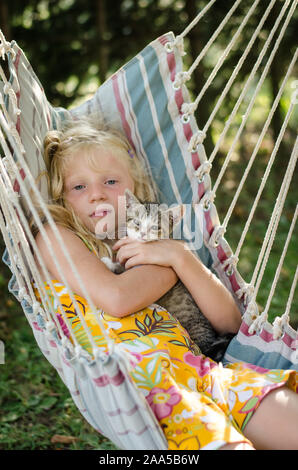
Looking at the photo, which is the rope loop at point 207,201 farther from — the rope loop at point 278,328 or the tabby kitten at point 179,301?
the rope loop at point 278,328

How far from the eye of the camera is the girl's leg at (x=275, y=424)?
1050mm

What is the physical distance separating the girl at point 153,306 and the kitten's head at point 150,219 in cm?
5

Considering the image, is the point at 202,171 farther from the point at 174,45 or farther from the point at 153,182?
the point at 174,45

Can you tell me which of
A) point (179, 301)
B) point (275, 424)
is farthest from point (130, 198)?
point (275, 424)

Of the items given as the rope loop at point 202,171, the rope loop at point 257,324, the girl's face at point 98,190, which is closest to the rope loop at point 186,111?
the rope loop at point 202,171

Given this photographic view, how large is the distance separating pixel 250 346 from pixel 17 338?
117cm

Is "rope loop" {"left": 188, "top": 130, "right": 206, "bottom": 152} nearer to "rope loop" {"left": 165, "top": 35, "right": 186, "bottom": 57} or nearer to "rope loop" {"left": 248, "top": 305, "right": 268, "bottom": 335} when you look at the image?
"rope loop" {"left": 165, "top": 35, "right": 186, "bottom": 57}

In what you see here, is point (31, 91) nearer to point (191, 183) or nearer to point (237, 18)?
point (191, 183)

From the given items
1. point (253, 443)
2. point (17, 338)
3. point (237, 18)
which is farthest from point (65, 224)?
point (237, 18)

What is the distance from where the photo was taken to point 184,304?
141cm

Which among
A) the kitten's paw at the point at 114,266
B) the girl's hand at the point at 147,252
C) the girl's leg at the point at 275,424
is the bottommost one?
the girl's leg at the point at 275,424

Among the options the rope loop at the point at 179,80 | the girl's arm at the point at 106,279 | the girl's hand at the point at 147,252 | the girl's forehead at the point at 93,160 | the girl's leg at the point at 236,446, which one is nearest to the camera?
the girl's leg at the point at 236,446

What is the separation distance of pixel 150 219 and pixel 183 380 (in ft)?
1.74

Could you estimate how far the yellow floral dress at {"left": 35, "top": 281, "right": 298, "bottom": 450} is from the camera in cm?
99
